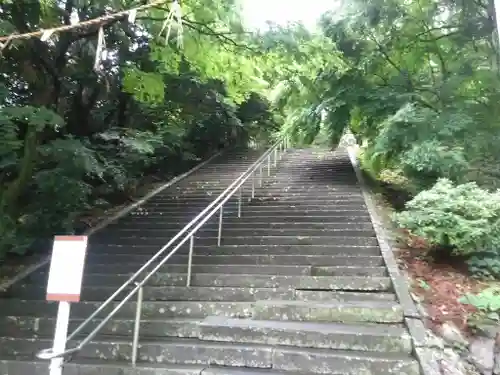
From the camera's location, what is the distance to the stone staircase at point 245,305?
4188 mm

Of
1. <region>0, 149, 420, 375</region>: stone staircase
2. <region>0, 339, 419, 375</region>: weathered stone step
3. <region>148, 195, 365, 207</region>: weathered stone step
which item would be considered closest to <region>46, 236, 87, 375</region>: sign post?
<region>0, 149, 420, 375</region>: stone staircase

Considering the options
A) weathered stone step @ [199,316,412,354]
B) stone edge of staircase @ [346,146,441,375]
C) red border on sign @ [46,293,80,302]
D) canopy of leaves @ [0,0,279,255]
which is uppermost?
canopy of leaves @ [0,0,279,255]

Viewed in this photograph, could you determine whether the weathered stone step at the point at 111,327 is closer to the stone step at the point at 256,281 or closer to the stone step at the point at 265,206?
the stone step at the point at 256,281

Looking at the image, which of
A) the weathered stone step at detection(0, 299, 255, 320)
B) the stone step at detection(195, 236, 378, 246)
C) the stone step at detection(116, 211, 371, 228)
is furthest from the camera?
the stone step at detection(116, 211, 371, 228)

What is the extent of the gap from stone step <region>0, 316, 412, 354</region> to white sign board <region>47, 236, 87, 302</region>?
2039mm

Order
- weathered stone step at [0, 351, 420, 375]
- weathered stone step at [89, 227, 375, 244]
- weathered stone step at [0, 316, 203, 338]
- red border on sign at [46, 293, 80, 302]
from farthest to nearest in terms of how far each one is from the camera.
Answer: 1. weathered stone step at [89, 227, 375, 244]
2. weathered stone step at [0, 316, 203, 338]
3. weathered stone step at [0, 351, 420, 375]
4. red border on sign at [46, 293, 80, 302]

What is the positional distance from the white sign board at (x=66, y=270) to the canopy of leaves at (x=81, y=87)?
2.61 meters

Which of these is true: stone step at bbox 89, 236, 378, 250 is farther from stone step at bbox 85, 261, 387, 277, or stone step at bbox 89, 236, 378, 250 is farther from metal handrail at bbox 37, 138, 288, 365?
stone step at bbox 85, 261, 387, 277

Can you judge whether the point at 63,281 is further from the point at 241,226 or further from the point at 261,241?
the point at 241,226

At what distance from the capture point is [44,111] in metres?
5.48

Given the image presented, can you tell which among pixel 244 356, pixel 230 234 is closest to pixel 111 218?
pixel 230 234

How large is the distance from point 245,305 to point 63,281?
253 centimetres

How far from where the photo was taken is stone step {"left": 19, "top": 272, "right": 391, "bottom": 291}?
532 centimetres

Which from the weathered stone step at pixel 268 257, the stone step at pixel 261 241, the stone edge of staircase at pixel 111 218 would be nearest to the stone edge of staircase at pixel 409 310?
the weathered stone step at pixel 268 257
